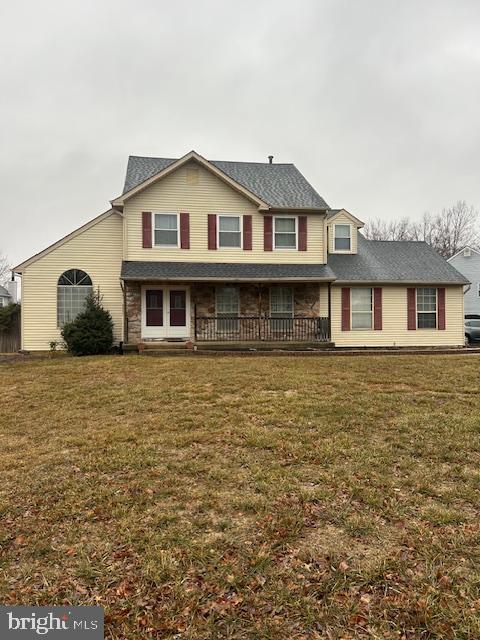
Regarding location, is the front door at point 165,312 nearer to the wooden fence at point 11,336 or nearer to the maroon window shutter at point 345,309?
the wooden fence at point 11,336

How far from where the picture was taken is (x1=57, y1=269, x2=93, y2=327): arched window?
15273 mm

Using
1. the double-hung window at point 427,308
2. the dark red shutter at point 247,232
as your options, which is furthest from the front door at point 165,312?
the double-hung window at point 427,308

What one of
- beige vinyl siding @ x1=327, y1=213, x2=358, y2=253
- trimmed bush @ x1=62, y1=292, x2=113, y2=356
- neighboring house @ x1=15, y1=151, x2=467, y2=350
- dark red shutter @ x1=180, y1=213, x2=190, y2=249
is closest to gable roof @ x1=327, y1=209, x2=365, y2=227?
beige vinyl siding @ x1=327, y1=213, x2=358, y2=253

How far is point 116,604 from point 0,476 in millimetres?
2569

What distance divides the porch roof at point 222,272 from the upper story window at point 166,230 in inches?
34.3

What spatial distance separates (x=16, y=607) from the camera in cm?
233

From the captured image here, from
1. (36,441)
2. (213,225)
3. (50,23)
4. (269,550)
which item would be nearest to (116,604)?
(269,550)

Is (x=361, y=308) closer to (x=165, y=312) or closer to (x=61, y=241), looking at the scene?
(x=165, y=312)

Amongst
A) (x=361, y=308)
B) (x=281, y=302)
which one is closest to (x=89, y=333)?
(x=281, y=302)

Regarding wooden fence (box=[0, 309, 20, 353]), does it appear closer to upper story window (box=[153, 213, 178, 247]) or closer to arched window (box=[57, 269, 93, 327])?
arched window (box=[57, 269, 93, 327])

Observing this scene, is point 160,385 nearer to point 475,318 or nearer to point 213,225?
point 213,225

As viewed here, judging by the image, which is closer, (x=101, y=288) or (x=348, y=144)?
(x=101, y=288)

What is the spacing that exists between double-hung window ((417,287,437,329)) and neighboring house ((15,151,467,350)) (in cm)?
29

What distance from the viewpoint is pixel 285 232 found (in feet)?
52.3
